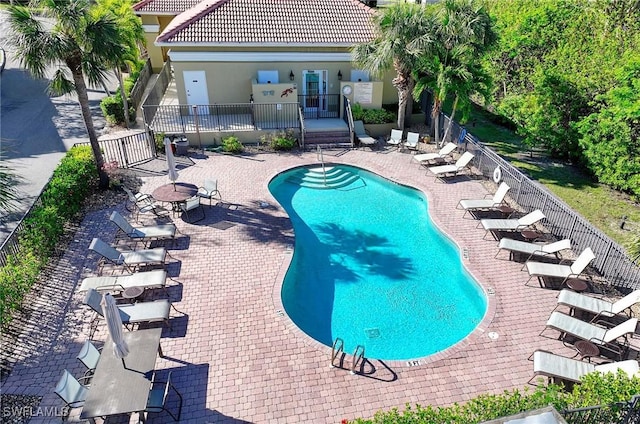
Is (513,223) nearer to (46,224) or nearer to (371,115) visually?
(371,115)

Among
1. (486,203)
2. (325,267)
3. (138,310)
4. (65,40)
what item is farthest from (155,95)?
(486,203)

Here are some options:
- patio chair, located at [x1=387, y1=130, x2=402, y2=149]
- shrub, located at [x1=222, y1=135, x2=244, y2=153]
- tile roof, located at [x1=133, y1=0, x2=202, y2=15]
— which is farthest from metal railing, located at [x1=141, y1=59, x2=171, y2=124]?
patio chair, located at [x1=387, y1=130, x2=402, y2=149]

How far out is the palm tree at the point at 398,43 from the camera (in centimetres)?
1872

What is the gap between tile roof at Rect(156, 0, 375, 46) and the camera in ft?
70.3

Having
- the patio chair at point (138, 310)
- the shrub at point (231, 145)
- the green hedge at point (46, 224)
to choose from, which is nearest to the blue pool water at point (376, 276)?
the patio chair at point (138, 310)

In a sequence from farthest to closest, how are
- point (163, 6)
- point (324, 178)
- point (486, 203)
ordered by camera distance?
point (163, 6) < point (324, 178) < point (486, 203)

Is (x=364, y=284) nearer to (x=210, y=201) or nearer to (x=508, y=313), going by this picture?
(x=508, y=313)

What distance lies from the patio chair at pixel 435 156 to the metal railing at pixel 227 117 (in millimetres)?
6887

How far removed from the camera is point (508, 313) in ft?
37.8

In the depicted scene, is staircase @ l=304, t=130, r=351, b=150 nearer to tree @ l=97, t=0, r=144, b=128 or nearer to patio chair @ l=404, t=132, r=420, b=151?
patio chair @ l=404, t=132, r=420, b=151

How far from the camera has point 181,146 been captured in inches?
790

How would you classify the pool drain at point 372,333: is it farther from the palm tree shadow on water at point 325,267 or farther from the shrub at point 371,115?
the shrub at point 371,115

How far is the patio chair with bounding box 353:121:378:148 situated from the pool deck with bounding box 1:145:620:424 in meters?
7.77

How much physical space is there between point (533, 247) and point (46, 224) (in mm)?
15408
